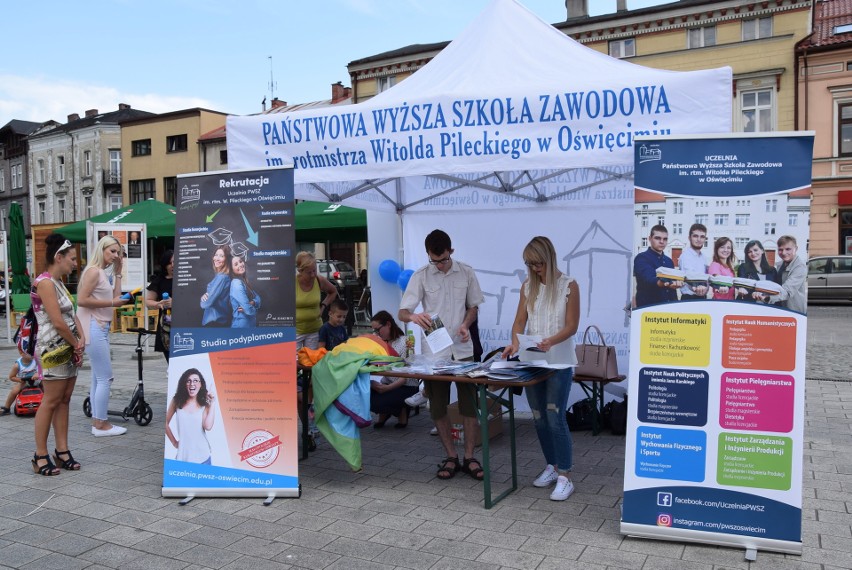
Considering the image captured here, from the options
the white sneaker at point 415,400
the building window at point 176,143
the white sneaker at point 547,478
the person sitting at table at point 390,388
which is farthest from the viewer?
the building window at point 176,143

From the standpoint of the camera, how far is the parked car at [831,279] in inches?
773

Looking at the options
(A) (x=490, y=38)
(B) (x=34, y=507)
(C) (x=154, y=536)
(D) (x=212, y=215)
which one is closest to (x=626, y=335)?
(A) (x=490, y=38)

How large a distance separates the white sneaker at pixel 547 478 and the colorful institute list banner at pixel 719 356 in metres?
0.94

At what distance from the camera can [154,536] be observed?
3.86 metres

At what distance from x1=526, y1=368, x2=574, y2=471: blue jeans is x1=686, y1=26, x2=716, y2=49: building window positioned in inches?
961

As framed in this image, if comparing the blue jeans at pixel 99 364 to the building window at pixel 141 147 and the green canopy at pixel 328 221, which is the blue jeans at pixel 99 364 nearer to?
the green canopy at pixel 328 221

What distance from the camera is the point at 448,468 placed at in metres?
4.85

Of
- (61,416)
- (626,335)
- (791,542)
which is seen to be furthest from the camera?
(626,335)

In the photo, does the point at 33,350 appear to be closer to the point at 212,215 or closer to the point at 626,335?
the point at 212,215

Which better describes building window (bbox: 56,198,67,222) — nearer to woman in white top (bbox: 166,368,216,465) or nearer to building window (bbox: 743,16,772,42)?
building window (bbox: 743,16,772,42)

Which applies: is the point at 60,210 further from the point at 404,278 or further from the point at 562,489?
the point at 562,489

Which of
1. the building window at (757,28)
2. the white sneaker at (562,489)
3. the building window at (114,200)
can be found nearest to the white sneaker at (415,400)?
the white sneaker at (562,489)

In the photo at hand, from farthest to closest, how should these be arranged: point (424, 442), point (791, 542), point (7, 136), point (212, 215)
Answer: point (7, 136)
point (424, 442)
point (212, 215)
point (791, 542)

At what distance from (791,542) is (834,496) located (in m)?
1.14
